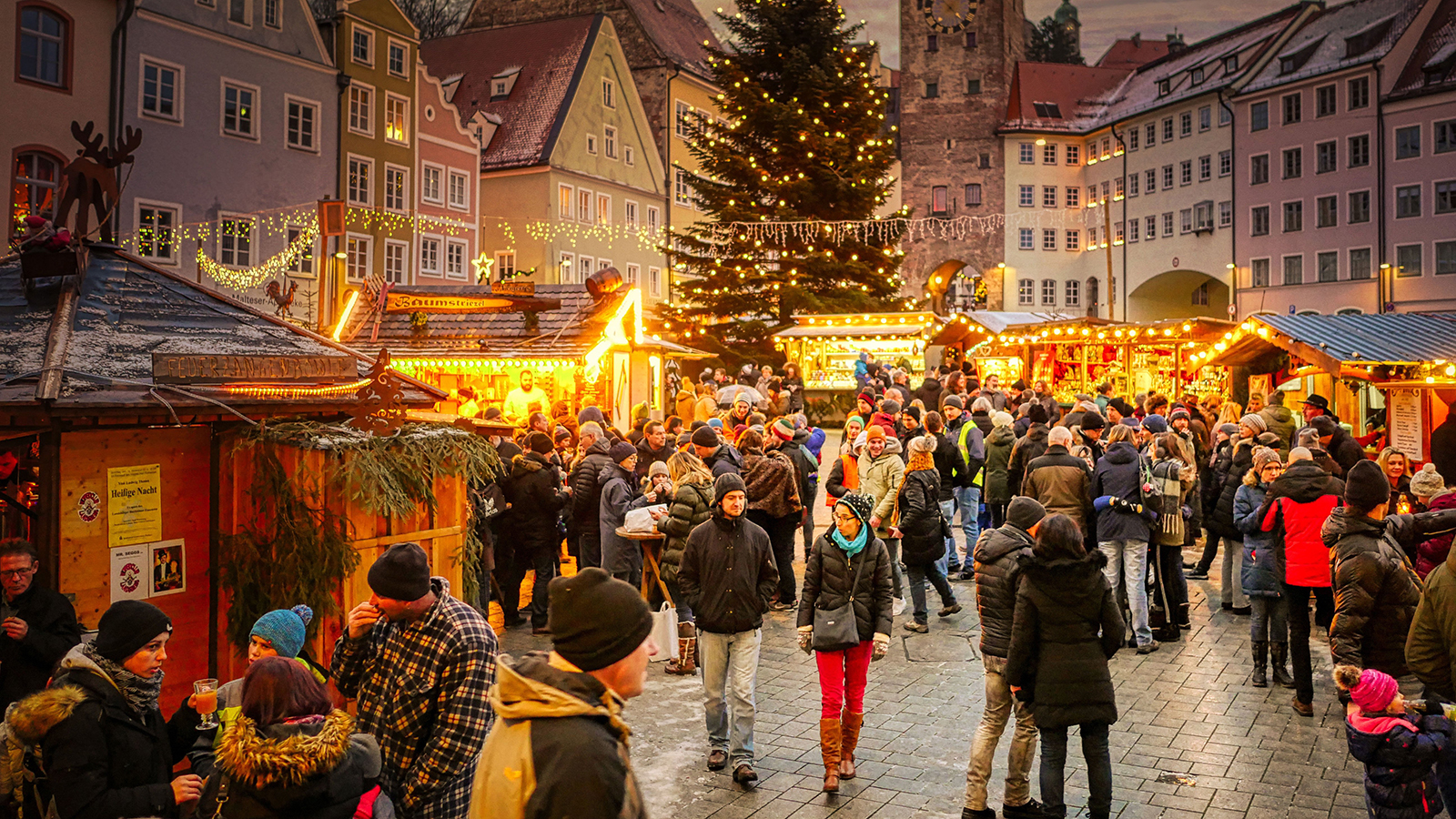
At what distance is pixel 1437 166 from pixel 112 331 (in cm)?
4842

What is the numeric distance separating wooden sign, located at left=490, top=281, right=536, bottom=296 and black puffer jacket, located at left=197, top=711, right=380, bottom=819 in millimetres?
16117

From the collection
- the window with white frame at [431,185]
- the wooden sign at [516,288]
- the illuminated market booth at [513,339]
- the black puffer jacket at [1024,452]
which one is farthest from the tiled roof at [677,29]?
the black puffer jacket at [1024,452]

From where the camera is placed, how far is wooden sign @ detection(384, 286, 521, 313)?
19453mm

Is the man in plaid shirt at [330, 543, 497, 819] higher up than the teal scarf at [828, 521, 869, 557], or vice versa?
the teal scarf at [828, 521, 869, 557]

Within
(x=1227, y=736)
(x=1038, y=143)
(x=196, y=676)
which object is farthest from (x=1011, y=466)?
(x=1038, y=143)

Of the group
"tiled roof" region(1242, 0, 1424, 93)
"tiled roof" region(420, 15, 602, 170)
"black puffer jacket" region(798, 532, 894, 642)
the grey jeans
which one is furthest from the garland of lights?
"tiled roof" region(1242, 0, 1424, 93)

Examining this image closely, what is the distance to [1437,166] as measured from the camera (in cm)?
4212

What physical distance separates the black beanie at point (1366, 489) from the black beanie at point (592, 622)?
4.94 m

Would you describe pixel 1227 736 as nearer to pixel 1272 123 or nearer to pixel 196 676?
pixel 196 676

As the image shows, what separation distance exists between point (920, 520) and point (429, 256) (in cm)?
3007

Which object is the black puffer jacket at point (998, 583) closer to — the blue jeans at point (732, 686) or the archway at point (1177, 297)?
the blue jeans at point (732, 686)

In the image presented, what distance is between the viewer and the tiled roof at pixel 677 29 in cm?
5159

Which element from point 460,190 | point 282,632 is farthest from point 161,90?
point 282,632

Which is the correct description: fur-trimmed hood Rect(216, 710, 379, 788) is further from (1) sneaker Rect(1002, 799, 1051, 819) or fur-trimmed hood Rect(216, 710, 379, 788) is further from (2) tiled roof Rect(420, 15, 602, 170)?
(2) tiled roof Rect(420, 15, 602, 170)
